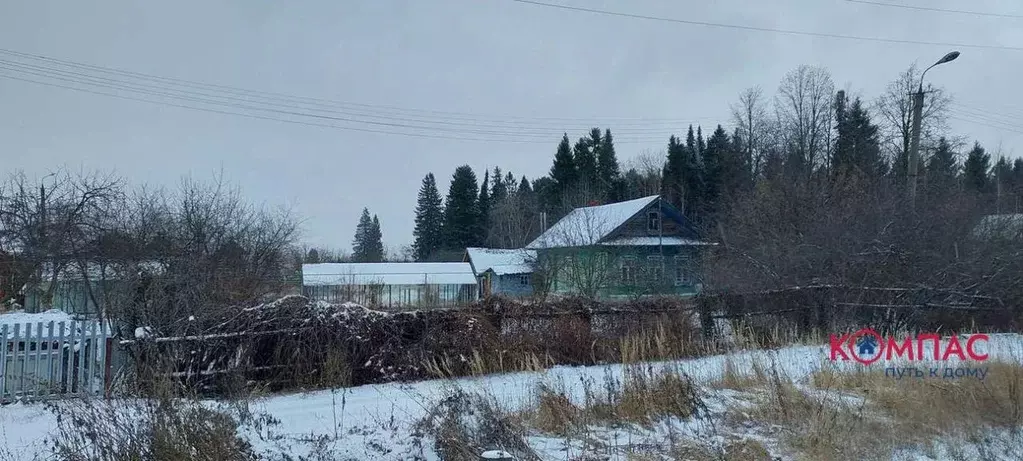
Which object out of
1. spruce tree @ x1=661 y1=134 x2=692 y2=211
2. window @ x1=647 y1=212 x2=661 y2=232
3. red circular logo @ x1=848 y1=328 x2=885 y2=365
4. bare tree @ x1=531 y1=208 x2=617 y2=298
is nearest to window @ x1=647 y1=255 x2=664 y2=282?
bare tree @ x1=531 y1=208 x2=617 y2=298

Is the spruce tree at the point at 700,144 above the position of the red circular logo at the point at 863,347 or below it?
above

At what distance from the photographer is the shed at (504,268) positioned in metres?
36.6

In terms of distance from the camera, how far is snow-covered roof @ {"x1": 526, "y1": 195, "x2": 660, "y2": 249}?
102 feet

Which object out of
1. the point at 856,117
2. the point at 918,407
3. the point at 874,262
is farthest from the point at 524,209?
the point at 918,407

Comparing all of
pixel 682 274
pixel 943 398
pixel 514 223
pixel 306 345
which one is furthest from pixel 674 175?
pixel 943 398

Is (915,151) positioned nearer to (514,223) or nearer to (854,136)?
(854,136)

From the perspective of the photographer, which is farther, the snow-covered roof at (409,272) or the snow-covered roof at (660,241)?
the snow-covered roof at (409,272)

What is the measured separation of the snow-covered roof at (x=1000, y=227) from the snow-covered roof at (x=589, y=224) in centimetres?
1533

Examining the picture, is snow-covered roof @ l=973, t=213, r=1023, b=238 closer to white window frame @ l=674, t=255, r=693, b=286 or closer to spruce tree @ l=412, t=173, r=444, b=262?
white window frame @ l=674, t=255, r=693, b=286

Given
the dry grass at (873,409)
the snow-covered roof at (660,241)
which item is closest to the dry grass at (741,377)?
the dry grass at (873,409)

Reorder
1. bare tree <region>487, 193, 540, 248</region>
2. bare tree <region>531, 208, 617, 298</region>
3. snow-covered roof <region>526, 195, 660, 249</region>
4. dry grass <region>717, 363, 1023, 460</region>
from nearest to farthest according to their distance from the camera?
1. dry grass <region>717, 363, 1023, 460</region>
2. bare tree <region>531, 208, 617, 298</region>
3. snow-covered roof <region>526, 195, 660, 249</region>
4. bare tree <region>487, 193, 540, 248</region>

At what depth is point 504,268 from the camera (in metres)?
38.8

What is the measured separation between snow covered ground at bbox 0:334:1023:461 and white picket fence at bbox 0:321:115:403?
0.30 meters

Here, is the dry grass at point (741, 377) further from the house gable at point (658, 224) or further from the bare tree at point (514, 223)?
the bare tree at point (514, 223)
